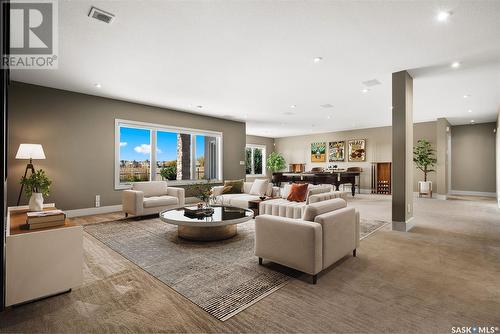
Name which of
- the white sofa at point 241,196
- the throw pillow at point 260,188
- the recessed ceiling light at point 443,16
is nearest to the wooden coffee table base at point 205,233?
the white sofa at point 241,196

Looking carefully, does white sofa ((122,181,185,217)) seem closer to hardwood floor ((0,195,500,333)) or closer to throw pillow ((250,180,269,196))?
throw pillow ((250,180,269,196))

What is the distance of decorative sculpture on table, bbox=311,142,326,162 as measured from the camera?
1242 cm

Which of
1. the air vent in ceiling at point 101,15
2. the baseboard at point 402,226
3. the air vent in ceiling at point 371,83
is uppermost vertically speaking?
the air vent in ceiling at point 371,83

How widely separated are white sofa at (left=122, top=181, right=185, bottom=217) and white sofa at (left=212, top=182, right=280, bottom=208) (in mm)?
908

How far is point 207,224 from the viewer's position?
3436 mm

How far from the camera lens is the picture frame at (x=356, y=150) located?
437 inches

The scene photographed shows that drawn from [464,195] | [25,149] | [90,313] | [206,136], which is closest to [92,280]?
[90,313]

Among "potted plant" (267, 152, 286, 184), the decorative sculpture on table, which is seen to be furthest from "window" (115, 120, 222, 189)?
the decorative sculpture on table

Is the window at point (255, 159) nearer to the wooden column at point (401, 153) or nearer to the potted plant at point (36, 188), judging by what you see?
the wooden column at point (401, 153)

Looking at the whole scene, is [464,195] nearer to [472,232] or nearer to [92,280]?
[472,232]

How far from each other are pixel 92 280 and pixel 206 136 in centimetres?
638

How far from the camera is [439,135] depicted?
8.84 meters

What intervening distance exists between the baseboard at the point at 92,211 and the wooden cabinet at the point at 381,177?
9.52 meters

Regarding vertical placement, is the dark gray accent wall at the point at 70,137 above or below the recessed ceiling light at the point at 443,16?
below
